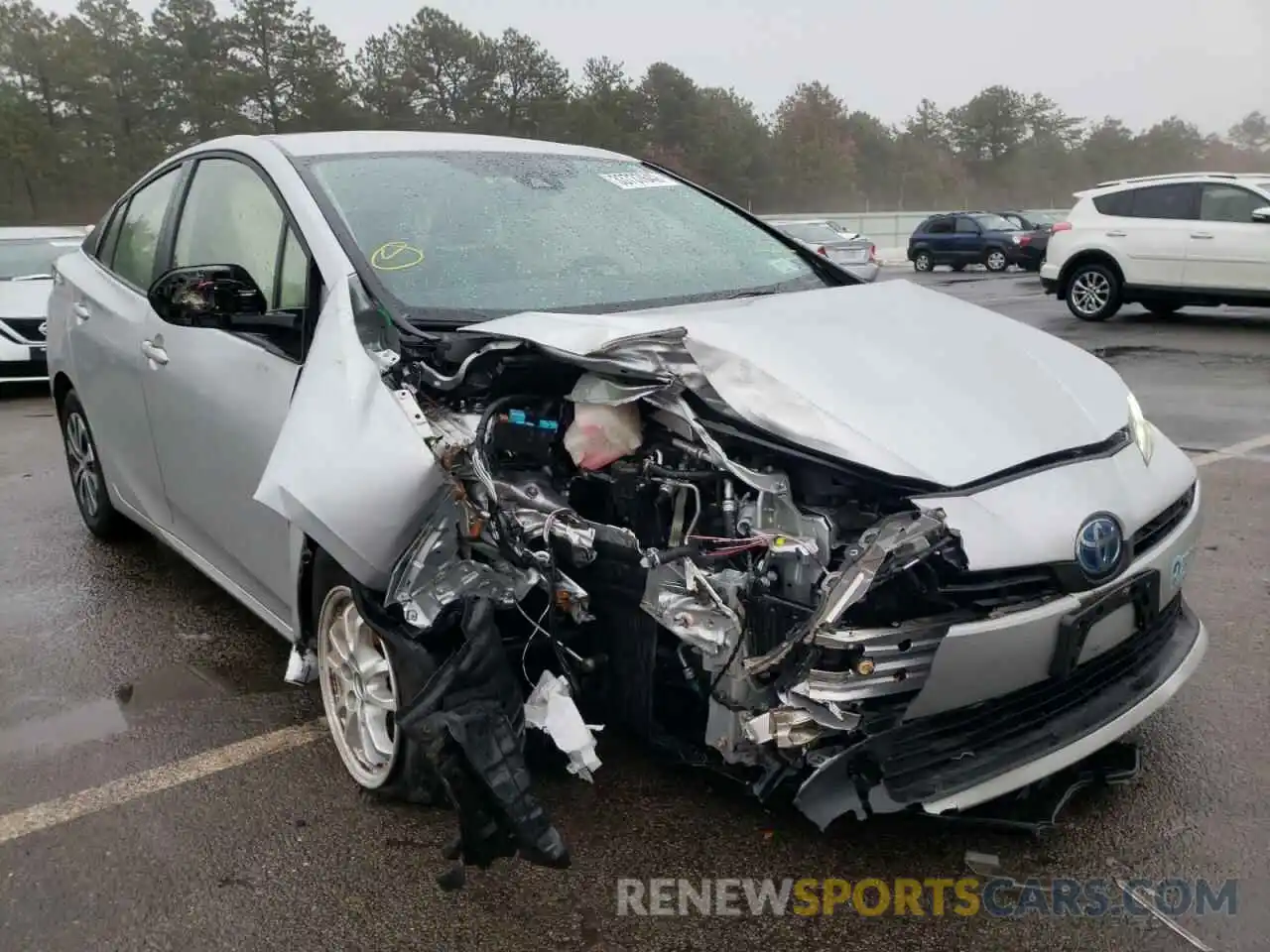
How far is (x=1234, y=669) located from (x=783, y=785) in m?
1.94

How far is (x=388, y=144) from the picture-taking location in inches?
146

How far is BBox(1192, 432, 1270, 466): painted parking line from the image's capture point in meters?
6.24

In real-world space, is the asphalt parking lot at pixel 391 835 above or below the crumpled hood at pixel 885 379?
below

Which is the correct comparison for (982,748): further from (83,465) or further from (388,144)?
(83,465)

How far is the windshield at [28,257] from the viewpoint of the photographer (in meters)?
10.7

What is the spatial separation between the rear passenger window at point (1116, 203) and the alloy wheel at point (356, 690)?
12148mm

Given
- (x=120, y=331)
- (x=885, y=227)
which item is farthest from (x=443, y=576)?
(x=885, y=227)

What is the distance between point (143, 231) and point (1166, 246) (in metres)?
11.4

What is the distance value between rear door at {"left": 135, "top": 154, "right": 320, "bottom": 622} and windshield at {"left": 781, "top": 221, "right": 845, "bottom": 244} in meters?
18.4

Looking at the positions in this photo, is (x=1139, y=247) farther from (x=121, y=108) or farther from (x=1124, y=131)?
(x=1124, y=131)

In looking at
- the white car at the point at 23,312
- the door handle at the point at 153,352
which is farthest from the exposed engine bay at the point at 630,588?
the white car at the point at 23,312

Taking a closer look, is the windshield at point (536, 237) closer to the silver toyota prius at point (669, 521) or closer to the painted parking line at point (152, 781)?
the silver toyota prius at point (669, 521)

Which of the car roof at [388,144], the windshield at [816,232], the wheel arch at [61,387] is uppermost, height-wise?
the car roof at [388,144]

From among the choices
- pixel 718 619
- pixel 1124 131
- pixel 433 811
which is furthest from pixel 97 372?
pixel 1124 131
